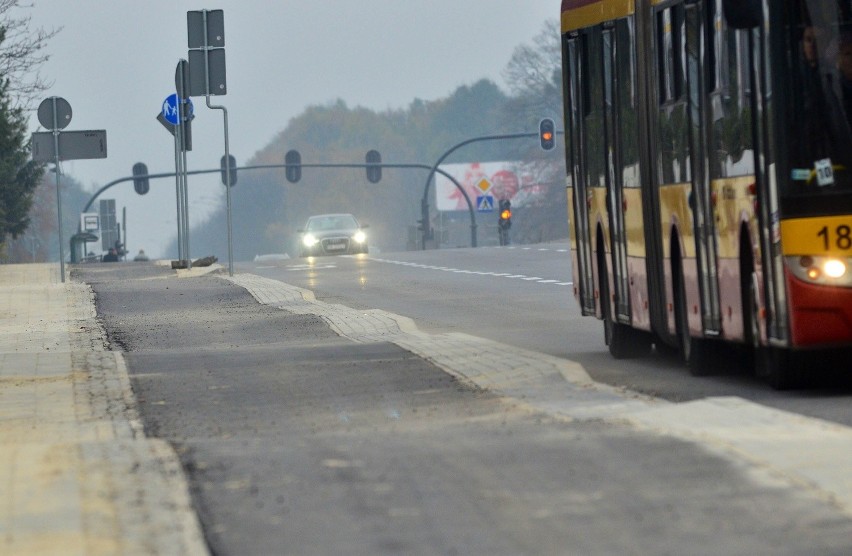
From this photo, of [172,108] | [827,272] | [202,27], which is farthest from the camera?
[172,108]

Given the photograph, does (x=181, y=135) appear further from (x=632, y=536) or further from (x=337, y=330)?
(x=632, y=536)

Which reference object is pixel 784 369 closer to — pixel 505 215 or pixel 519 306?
pixel 519 306

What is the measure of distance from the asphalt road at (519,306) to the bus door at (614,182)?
554mm

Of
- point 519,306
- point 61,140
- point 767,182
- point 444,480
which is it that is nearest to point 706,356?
point 767,182

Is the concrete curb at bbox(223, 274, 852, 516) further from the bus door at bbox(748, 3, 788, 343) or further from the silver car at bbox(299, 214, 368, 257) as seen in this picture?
the silver car at bbox(299, 214, 368, 257)

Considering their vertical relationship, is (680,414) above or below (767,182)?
below

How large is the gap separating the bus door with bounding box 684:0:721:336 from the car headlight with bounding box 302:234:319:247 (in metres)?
51.2

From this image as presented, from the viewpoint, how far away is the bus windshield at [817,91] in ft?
39.7

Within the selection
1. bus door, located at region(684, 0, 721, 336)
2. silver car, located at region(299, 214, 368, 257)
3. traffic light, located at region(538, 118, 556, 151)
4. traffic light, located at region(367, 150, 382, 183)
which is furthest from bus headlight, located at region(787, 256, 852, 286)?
traffic light, located at region(367, 150, 382, 183)

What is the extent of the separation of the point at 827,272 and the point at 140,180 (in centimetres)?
7673

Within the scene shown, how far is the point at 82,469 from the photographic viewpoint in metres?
9.08

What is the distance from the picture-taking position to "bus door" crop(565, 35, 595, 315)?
17625 millimetres

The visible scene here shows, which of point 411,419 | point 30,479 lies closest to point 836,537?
point 30,479

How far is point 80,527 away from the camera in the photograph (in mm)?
7605
